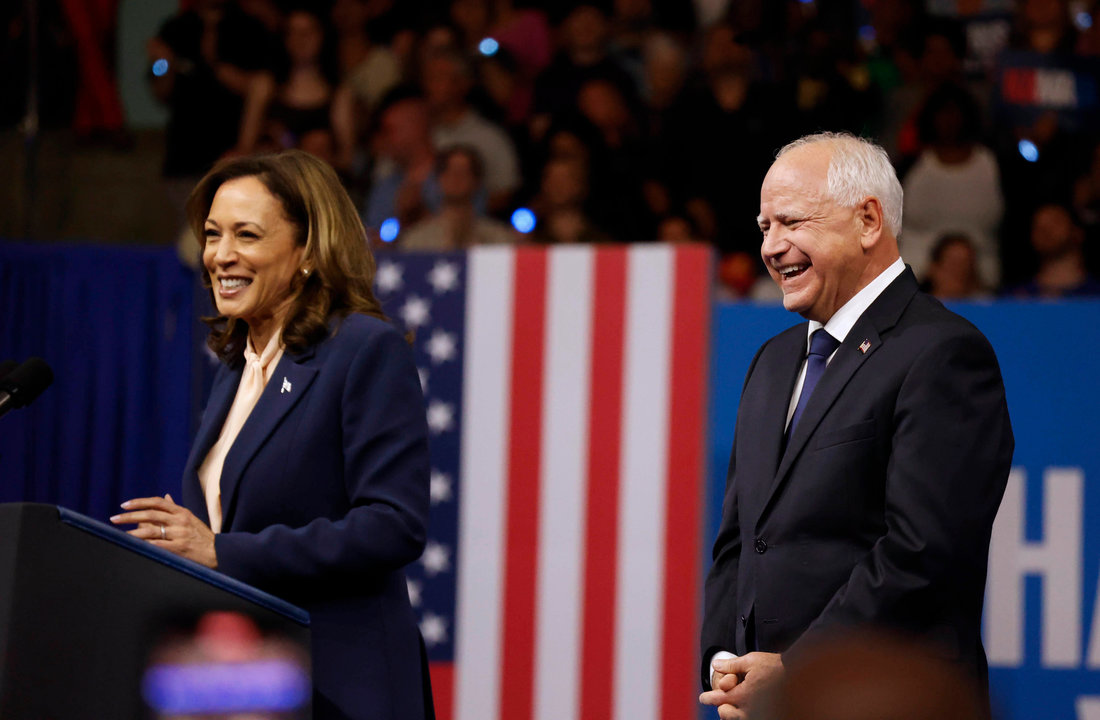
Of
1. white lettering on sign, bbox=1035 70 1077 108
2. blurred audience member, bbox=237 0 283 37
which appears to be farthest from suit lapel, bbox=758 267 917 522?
blurred audience member, bbox=237 0 283 37

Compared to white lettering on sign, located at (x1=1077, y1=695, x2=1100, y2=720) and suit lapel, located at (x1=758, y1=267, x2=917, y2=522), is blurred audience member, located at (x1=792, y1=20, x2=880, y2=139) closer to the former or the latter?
white lettering on sign, located at (x1=1077, y1=695, x2=1100, y2=720)

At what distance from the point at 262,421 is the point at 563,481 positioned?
1672 millimetres

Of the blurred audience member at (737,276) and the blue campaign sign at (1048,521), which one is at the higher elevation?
the blurred audience member at (737,276)

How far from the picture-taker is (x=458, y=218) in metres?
5.31

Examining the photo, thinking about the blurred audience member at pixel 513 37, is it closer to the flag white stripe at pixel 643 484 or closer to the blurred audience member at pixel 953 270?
the blurred audience member at pixel 953 270

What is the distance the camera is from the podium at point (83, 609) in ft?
5.34

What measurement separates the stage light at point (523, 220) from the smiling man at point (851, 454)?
3.21m

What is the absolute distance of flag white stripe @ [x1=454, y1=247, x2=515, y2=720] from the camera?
3828mm

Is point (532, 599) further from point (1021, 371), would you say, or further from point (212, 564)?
point (212, 564)

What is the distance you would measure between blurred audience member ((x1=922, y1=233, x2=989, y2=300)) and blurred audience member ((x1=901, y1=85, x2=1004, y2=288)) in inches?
8.4

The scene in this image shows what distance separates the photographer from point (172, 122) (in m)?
6.33

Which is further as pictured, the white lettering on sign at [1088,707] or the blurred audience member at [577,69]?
the blurred audience member at [577,69]

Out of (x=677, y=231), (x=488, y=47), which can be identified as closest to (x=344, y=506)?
(x=677, y=231)

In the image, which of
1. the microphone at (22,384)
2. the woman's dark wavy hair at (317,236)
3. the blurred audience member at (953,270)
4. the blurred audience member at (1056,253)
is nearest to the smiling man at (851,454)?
the woman's dark wavy hair at (317,236)
